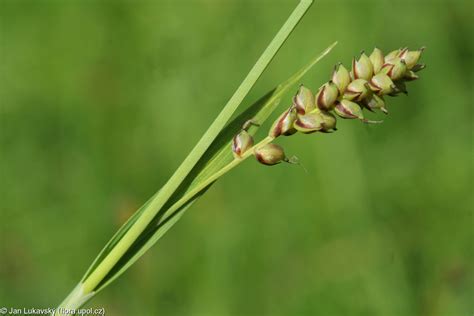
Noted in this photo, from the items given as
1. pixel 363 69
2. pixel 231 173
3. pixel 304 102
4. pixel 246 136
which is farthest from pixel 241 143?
pixel 231 173

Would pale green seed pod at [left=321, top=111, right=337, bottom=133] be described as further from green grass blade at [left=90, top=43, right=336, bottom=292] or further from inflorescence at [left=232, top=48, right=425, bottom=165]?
green grass blade at [left=90, top=43, right=336, bottom=292]

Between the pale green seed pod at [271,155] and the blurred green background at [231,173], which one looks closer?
the pale green seed pod at [271,155]

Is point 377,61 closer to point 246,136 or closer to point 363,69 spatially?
point 363,69

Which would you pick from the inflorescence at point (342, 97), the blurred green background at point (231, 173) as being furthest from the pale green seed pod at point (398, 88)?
the blurred green background at point (231, 173)

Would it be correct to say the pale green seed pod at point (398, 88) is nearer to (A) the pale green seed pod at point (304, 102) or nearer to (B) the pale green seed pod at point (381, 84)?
(B) the pale green seed pod at point (381, 84)

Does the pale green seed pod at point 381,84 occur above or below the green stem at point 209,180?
above
